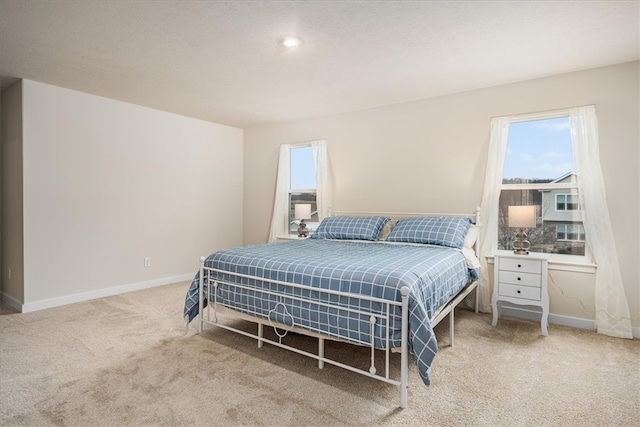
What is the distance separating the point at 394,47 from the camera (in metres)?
2.78

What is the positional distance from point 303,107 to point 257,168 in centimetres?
163

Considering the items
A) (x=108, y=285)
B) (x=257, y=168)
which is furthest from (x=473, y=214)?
(x=108, y=285)

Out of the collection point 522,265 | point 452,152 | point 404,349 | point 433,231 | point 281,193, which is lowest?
point 404,349

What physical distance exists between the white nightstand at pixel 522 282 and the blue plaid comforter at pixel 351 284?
15.5 inches

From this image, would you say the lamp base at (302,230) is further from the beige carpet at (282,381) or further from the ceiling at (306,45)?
the beige carpet at (282,381)

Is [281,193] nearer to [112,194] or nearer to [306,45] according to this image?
[112,194]

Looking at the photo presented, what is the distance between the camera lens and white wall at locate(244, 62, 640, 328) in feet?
10.2

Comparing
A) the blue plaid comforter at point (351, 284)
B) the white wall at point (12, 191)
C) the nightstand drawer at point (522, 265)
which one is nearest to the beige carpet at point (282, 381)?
the blue plaid comforter at point (351, 284)

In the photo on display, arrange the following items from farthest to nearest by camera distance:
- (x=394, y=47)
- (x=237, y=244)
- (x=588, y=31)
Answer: (x=237, y=244) → (x=394, y=47) → (x=588, y=31)

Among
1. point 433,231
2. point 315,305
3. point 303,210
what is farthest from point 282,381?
Result: point 303,210

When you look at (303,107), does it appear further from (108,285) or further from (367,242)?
(108,285)

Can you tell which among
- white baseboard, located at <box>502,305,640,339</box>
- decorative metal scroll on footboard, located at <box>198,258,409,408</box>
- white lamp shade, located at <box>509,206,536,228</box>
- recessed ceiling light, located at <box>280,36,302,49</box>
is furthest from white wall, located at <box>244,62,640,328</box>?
decorative metal scroll on footboard, located at <box>198,258,409,408</box>

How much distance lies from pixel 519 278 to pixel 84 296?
184 inches

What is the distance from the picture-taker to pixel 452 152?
3.98 metres
